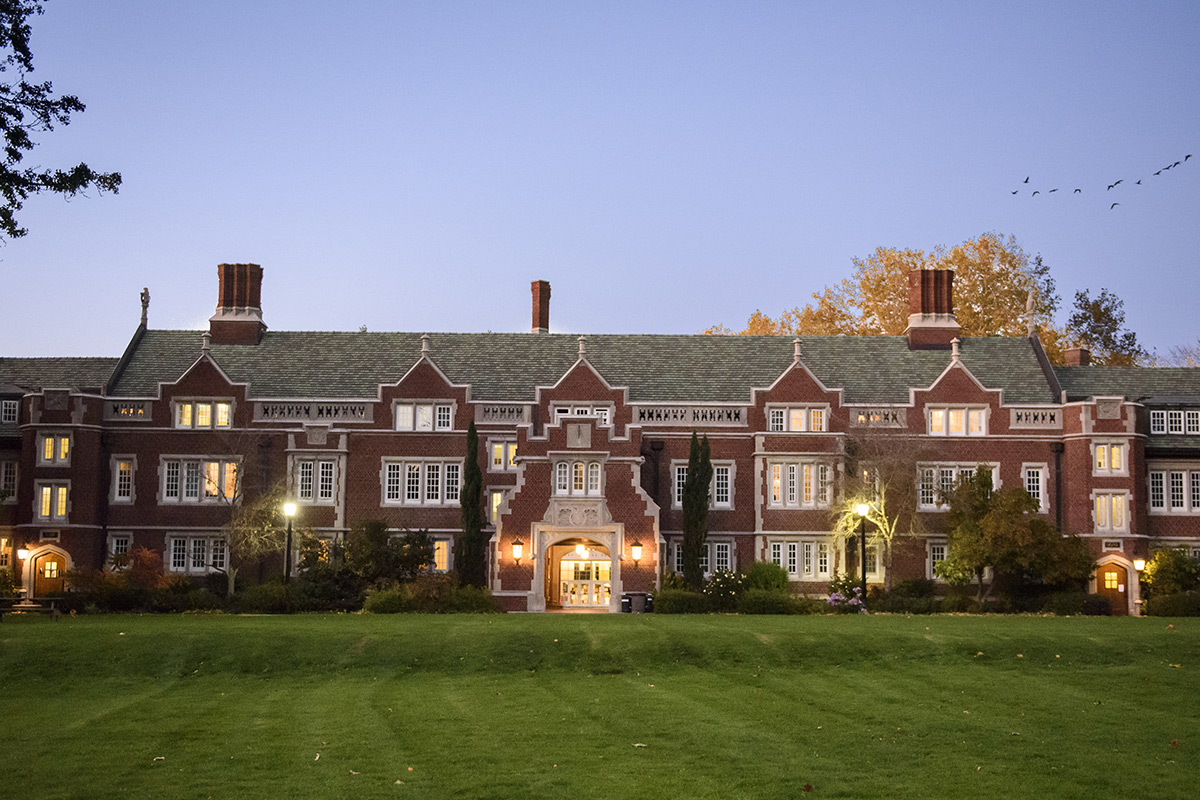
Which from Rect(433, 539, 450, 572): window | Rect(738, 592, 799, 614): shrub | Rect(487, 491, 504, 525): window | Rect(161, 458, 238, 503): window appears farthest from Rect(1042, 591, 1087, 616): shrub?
Rect(161, 458, 238, 503): window

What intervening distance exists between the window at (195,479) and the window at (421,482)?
5.99m

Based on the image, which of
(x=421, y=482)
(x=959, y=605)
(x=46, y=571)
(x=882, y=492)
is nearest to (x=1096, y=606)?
(x=959, y=605)

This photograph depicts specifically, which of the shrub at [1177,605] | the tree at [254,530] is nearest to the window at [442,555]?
the tree at [254,530]

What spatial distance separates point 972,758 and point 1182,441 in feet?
121

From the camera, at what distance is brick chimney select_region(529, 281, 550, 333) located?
5703 centimetres

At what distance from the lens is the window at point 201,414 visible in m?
50.2

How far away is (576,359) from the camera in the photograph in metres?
53.1

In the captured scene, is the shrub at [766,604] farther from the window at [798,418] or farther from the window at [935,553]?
the window at [798,418]

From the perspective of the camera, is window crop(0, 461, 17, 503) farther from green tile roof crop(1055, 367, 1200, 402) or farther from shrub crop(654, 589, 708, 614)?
green tile roof crop(1055, 367, 1200, 402)

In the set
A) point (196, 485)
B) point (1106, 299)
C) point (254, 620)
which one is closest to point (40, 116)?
point (254, 620)

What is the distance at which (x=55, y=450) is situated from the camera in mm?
48812

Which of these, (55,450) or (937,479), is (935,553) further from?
(55,450)

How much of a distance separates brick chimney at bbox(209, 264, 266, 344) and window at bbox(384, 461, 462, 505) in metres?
10.1

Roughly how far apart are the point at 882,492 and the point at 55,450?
31077 millimetres
